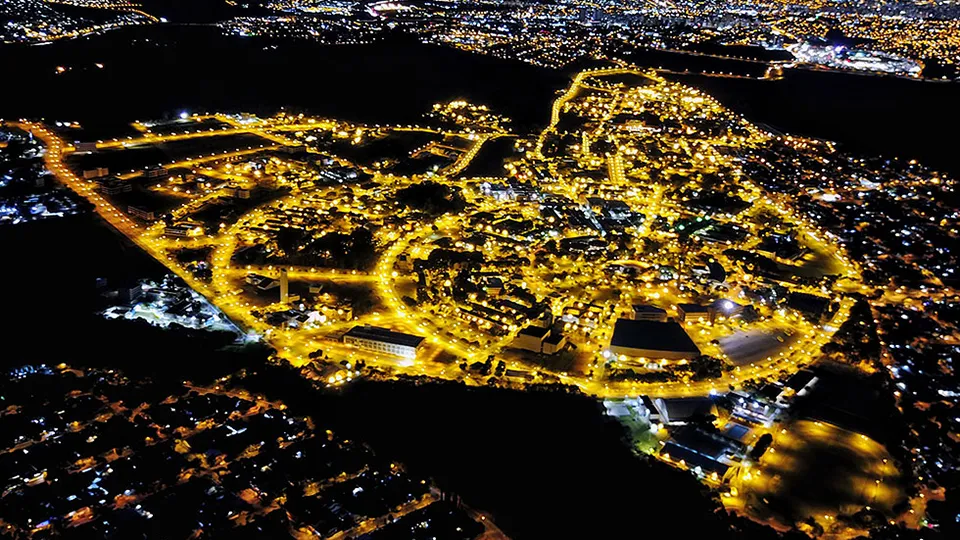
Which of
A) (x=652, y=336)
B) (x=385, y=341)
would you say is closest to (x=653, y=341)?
(x=652, y=336)

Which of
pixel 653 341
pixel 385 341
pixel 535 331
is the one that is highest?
pixel 653 341

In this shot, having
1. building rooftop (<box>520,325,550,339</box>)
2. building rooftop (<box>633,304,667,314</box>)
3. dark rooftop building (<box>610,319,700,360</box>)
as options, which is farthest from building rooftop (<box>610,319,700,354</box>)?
building rooftop (<box>520,325,550,339</box>)

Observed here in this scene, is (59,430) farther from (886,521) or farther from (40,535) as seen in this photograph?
(886,521)

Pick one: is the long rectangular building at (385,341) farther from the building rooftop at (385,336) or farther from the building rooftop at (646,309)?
the building rooftop at (646,309)

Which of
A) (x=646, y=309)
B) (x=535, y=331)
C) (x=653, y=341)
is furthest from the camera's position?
(x=646, y=309)

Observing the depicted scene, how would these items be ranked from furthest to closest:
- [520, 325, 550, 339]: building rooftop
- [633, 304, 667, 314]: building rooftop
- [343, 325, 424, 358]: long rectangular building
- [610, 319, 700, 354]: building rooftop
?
[633, 304, 667, 314]: building rooftop < [520, 325, 550, 339]: building rooftop < [610, 319, 700, 354]: building rooftop < [343, 325, 424, 358]: long rectangular building

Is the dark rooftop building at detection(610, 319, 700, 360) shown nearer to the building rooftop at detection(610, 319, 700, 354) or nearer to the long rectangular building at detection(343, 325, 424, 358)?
the building rooftop at detection(610, 319, 700, 354)

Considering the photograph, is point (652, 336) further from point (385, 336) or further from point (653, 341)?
point (385, 336)

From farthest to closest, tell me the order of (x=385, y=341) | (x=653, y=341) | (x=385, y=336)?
(x=653, y=341) → (x=385, y=336) → (x=385, y=341)
